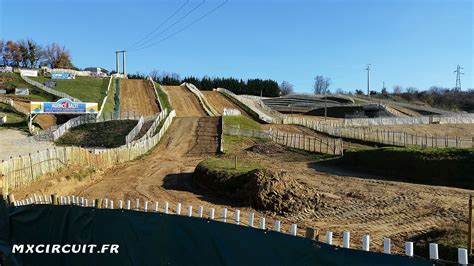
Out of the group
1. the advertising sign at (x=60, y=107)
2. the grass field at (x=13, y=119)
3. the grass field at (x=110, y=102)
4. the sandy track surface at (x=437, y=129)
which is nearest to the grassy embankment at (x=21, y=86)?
the grass field at (x=13, y=119)

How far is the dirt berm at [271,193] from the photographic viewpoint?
1850 cm

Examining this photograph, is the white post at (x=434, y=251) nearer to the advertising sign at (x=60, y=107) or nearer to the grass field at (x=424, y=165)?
the grass field at (x=424, y=165)

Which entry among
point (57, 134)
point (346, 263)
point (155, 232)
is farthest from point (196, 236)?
point (57, 134)

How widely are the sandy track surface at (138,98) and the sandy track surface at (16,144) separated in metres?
17.7

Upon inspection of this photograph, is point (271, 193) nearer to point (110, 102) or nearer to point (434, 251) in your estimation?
point (434, 251)

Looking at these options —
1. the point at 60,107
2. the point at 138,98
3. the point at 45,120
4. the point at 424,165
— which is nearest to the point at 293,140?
the point at 424,165

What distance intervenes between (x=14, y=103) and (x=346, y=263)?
79611 millimetres

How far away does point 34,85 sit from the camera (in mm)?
96188

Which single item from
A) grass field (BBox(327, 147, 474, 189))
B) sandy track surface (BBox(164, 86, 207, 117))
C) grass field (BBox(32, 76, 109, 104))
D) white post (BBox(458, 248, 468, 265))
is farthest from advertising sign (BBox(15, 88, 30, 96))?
white post (BBox(458, 248, 468, 265))

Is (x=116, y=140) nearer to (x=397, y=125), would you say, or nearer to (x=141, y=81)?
(x=397, y=125)

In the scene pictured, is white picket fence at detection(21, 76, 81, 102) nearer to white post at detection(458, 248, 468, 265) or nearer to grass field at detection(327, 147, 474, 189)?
grass field at detection(327, 147, 474, 189)

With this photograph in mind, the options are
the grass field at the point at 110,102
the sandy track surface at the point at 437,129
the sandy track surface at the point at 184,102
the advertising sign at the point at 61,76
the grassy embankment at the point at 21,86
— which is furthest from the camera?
the advertising sign at the point at 61,76

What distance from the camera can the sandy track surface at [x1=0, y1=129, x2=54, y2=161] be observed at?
44312mm

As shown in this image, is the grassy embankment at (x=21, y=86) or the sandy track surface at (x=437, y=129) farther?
the grassy embankment at (x=21, y=86)
